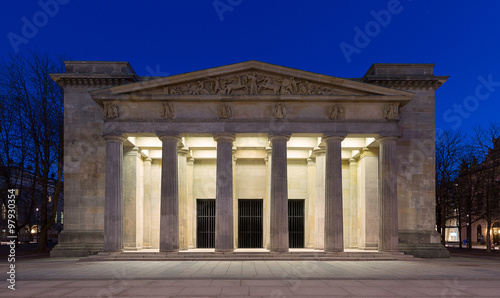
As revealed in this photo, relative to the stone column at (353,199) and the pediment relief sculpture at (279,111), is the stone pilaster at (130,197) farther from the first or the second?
the stone column at (353,199)

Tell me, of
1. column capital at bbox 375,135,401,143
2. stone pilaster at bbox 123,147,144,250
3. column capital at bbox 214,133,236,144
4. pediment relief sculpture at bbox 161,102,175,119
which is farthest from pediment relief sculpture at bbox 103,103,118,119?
column capital at bbox 375,135,401,143

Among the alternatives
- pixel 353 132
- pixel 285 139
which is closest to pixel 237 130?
pixel 285 139

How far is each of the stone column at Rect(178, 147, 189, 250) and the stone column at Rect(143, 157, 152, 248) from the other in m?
4.40

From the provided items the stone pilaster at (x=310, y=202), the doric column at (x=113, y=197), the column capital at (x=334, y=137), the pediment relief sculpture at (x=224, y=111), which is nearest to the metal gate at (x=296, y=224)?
the stone pilaster at (x=310, y=202)

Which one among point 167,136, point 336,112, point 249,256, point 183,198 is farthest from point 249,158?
point 249,256

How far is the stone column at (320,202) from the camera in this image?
3938cm

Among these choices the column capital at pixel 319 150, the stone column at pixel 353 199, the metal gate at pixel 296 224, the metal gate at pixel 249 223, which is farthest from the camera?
the metal gate at pixel 296 224

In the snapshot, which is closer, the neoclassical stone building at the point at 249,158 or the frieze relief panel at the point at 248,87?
the neoclassical stone building at the point at 249,158

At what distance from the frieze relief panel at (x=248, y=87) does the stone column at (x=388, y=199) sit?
5.20 m

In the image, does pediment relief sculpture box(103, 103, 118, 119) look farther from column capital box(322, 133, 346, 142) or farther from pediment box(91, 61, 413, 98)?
column capital box(322, 133, 346, 142)

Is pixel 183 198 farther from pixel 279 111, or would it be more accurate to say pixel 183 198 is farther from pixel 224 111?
pixel 279 111

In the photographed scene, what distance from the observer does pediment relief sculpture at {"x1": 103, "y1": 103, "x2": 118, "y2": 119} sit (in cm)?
3469

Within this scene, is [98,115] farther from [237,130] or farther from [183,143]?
[237,130]

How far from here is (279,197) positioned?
34.7 meters
